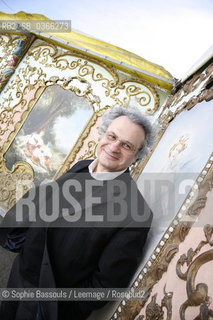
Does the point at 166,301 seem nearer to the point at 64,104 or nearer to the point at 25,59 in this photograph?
the point at 64,104

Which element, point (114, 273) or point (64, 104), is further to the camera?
A: point (64, 104)

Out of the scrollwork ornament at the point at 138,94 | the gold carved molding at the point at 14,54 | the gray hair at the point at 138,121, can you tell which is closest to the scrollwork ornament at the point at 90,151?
the scrollwork ornament at the point at 138,94

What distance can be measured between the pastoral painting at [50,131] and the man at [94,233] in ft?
5.66

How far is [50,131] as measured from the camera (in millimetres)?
3000

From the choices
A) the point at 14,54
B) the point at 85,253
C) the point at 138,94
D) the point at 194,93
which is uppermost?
the point at 14,54

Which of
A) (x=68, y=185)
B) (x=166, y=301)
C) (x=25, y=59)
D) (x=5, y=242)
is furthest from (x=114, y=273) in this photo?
(x=25, y=59)

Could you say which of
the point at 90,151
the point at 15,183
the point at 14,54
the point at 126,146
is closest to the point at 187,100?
the point at 126,146

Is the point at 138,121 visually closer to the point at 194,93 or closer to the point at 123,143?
the point at 123,143

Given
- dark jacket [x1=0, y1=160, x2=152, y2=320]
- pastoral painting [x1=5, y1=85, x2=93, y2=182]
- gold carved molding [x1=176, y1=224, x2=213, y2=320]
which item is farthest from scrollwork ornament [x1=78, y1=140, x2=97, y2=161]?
gold carved molding [x1=176, y1=224, x2=213, y2=320]

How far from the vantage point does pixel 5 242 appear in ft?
4.61

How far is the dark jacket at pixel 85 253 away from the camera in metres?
0.93

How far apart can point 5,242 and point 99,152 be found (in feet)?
2.91

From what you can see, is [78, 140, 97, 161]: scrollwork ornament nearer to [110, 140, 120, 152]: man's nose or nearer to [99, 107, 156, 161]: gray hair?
[99, 107, 156, 161]: gray hair

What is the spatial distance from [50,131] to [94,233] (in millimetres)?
2265
